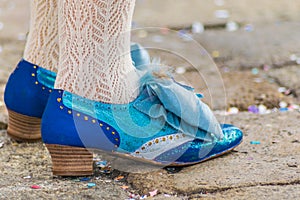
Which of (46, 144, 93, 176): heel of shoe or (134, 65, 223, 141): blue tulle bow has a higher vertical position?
(134, 65, 223, 141): blue tulle bow

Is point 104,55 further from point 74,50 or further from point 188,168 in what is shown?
point 188,168

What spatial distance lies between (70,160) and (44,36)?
379mm

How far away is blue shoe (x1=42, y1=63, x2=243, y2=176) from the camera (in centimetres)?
138

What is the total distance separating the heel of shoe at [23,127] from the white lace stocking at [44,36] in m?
0.16

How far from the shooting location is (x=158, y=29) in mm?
2994

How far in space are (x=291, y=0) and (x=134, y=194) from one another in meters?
2.50

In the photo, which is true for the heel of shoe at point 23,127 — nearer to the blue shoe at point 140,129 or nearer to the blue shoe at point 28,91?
the blue shoe at point 28,91

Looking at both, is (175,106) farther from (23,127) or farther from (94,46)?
(23,127)

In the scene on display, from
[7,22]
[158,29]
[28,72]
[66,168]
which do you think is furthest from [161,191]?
[7,22]

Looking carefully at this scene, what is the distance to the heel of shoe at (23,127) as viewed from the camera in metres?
1.63

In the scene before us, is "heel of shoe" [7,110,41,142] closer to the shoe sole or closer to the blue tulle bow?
the shoe sole

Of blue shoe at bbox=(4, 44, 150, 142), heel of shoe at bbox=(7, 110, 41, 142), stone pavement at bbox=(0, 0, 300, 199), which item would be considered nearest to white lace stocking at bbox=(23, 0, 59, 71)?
blue shoe at bbox=(4, 44, 150, 142)

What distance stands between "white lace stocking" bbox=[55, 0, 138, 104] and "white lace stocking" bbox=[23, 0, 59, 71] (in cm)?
17

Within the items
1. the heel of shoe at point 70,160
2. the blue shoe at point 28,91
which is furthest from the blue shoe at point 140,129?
the blue shoe at point 28,91
